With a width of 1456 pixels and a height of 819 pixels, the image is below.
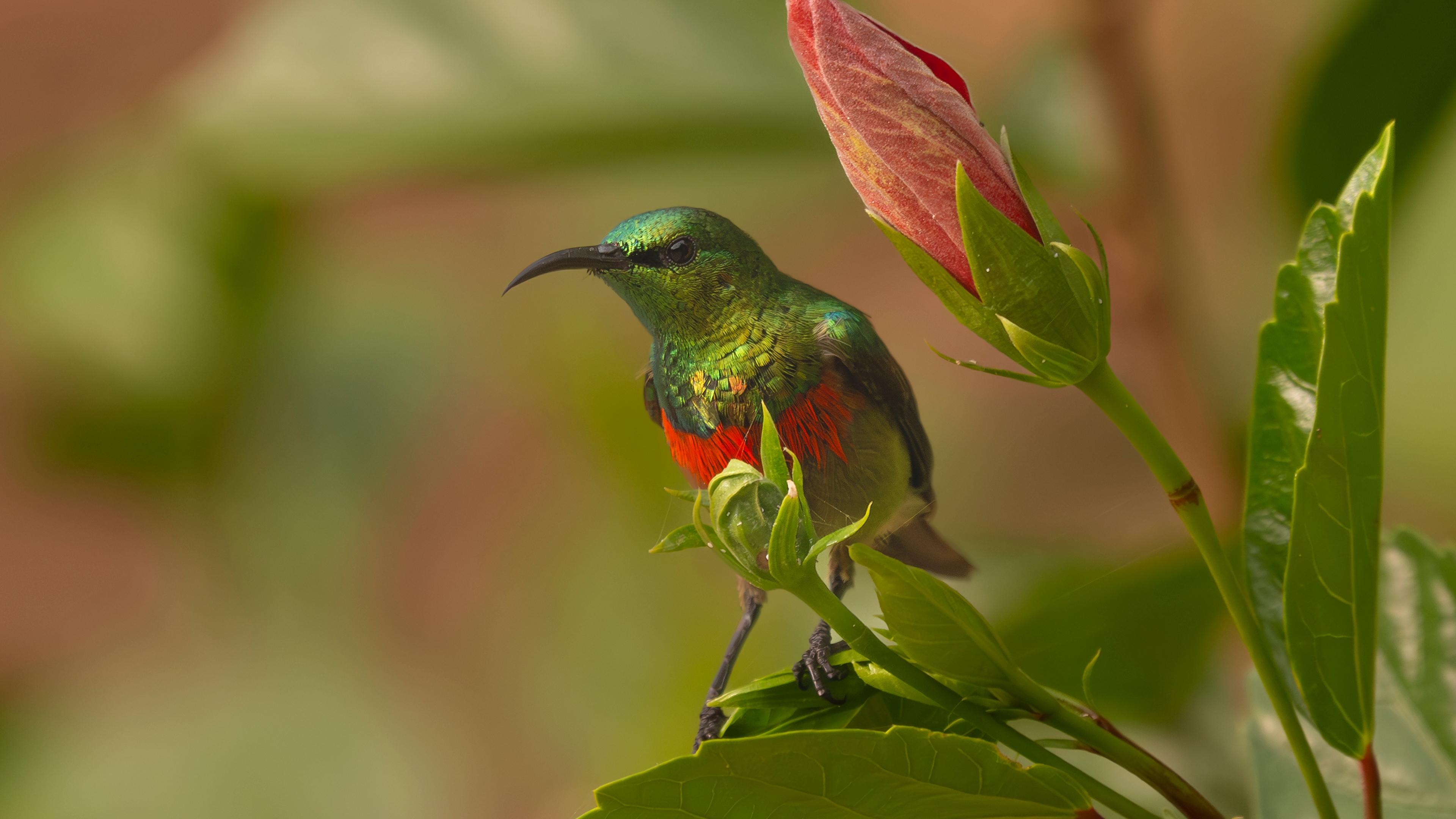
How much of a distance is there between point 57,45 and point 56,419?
893 mm

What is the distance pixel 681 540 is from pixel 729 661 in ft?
0.31

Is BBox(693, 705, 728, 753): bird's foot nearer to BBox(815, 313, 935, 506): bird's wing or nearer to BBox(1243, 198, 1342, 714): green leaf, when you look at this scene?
BBox(815, 313, 935, 506): bird's wing

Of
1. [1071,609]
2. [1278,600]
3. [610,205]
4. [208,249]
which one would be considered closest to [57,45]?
[208,249]

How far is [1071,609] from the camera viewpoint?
61 centimetres

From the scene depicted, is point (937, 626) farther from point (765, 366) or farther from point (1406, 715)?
point (1406, 715)

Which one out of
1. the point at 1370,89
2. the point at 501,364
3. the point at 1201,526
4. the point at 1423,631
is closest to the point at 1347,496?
the point at 1201,526

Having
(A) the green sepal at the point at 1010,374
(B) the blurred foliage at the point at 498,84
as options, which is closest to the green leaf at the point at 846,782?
(A) the green sepal at the point at 1010,374

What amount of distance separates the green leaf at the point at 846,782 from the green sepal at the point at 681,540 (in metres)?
0.06

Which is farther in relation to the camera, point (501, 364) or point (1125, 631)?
point (501, 364)

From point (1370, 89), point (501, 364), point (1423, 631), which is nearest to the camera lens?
point (1423, 631)

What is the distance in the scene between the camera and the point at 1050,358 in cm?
29

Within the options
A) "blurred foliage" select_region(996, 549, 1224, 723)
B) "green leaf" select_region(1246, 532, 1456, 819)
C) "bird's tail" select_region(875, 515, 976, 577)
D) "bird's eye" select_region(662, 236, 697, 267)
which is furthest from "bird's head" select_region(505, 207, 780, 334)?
"green leaf" select_region(1246, 532, 1456, 819)

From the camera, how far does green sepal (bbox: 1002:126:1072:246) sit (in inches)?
11.5

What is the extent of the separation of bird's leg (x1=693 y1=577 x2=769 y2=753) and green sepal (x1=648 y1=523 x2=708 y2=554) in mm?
67
